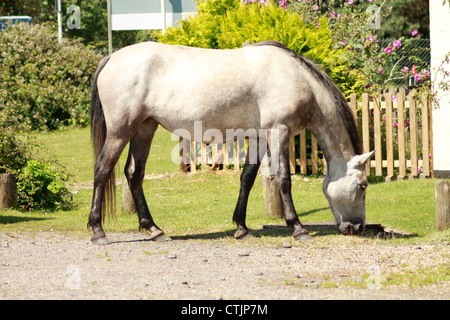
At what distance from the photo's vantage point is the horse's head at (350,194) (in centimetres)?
745

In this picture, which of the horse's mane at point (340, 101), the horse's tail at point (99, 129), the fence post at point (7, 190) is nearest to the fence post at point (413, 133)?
the horse's mane at point (340, 101)

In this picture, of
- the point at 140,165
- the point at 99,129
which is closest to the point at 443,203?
the point at 140,165

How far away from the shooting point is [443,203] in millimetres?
7629

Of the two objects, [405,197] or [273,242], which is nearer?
[273,242]

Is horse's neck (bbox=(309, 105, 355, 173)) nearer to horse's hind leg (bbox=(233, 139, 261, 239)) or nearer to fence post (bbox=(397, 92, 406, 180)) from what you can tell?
horse's hind leg (bbox=(233, 139, 261, 239))

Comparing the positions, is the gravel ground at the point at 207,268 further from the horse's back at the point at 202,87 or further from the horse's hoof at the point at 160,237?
the horse's back at the point at 202,87

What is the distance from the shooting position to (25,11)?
38688mm

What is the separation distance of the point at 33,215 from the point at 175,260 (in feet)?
14.2

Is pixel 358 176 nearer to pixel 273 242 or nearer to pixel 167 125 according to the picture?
pixel 273 242

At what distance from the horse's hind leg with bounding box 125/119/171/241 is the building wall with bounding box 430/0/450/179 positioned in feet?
19.8

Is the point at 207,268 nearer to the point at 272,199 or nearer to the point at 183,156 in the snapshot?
the point at 272,199

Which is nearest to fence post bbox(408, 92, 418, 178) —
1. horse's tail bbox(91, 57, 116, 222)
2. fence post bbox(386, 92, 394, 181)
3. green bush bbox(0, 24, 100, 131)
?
fence post bbox(386, 92, 394, 181)

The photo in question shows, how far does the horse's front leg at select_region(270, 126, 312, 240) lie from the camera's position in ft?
24.1

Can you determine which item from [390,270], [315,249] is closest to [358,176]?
[315,249]
